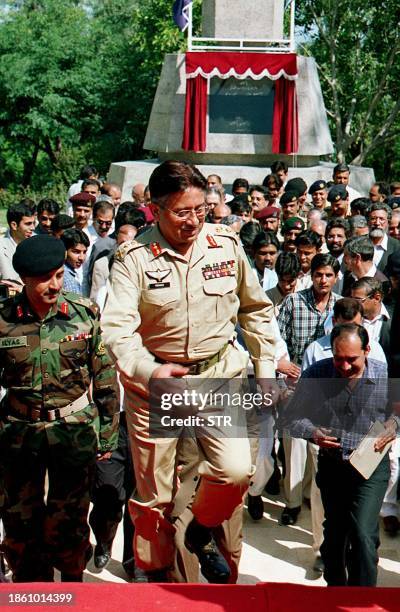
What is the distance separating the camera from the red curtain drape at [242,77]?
17031 mm

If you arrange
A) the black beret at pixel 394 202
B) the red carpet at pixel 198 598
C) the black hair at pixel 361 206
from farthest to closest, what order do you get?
1. the black beret at pixel 394 202
2. the black hair at pixel 361 206
3. the red carpet at pixel 198 598

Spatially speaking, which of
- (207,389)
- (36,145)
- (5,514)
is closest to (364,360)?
(207,389)

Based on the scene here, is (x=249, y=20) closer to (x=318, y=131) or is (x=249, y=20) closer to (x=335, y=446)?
(x=318, y=131)

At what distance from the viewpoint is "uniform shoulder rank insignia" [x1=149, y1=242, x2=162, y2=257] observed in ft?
13.4

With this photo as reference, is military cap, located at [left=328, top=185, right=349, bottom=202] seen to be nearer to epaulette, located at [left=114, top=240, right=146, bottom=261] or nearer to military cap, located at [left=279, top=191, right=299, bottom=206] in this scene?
military cap, located at [left=279, top=191, right=299, bottom=206]

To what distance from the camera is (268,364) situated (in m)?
4.25

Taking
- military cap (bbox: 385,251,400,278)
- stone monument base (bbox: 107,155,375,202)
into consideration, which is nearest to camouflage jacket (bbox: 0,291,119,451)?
military cap (bbox: 385,251,400,278)

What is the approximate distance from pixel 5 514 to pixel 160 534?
2.57ft

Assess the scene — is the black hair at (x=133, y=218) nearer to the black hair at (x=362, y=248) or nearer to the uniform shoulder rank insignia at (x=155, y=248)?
the black hair at (x=362, y=248)

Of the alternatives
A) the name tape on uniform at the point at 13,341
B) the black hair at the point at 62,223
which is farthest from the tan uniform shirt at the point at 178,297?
the black hair at the point at 62,223

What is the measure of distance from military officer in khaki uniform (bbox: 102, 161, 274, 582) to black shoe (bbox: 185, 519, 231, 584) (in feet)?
0.54

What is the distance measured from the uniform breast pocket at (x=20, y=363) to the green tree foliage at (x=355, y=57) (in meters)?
24.0

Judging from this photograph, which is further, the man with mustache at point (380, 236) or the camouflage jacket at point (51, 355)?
the man with mustache at point (380, 236)

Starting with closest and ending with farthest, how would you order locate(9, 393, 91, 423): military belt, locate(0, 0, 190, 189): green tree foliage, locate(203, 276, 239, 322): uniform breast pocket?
locate(203, 276, 239, 322): uniform breast pocket → locate(9, 393, 91, 423): military belt → locate(0, 0, 190, 189): green tree foliage
